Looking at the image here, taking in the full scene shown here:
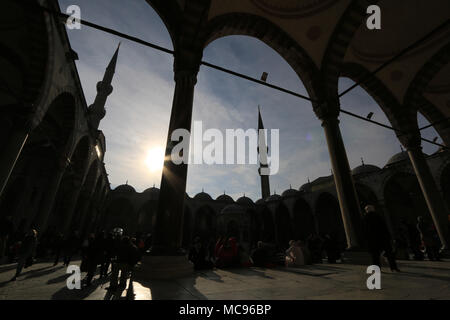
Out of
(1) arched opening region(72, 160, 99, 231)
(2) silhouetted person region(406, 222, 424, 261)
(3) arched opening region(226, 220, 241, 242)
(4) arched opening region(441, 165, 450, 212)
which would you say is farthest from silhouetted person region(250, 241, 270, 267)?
(3) arched opening region(226, 220, 241, 242)

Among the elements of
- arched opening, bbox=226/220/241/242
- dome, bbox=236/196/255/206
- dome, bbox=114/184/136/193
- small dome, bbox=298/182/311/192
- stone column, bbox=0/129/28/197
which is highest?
small dome, bbox=298/182/311/192

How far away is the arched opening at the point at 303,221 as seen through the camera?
23.0 meters

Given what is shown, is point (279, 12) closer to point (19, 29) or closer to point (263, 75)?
point (263, 75)

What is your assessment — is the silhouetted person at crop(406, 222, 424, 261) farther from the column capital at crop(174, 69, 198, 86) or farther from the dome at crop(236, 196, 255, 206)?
the dome at crop(236, 196, 255, 206)

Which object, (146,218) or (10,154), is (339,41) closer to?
(10,154)

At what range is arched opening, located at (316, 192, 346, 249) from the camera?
68.7 feet

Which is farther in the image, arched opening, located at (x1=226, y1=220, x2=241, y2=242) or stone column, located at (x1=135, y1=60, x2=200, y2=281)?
arched opening, located at (x1=226, y1=220, x2=241, y2=242)

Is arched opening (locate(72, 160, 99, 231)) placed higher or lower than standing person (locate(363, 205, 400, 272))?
higher

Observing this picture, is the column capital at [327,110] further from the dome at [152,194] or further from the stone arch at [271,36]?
the dome at [152,194]

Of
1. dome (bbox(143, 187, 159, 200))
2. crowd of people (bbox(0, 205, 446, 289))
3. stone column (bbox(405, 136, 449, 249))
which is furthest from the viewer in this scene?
dome (bbox(143, 187, 159, 200))

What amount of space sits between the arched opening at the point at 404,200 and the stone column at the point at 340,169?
51.0 ft

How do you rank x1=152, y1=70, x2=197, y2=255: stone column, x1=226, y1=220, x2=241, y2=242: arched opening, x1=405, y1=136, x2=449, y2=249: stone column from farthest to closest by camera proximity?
x1=226, y1=220, x2=241, y2=242: arched opening < x1=405, y1=136, x2=449, y2=249: stone column < x1=152, y1=70, x2=197, y2=255: stone column

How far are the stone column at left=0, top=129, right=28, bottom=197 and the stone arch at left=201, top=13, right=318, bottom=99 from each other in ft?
21.8
